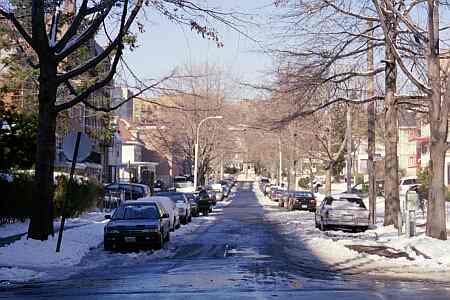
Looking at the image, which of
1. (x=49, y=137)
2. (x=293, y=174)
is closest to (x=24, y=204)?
(x=49, y=137)

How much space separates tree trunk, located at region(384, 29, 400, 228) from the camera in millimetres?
29062

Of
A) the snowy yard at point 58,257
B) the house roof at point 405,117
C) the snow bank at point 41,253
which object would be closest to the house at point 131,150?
the house roof at point 405,117

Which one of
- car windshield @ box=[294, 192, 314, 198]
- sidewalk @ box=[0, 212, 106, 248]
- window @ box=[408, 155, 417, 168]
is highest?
window @ box=[408, 155, 417, 168]

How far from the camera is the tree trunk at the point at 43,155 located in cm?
2081

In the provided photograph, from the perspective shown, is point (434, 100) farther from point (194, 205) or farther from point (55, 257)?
point (194, 205)

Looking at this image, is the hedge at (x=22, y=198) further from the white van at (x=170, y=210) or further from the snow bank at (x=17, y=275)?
the snow bank at (x=17, y=275)

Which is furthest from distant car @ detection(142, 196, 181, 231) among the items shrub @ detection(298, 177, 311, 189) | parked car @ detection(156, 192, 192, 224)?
shrub @ detection(298, 177, 311, 189)

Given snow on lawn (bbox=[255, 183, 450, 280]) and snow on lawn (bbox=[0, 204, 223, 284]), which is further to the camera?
snow on lawn (bbox=[255, 183, 450, 280])

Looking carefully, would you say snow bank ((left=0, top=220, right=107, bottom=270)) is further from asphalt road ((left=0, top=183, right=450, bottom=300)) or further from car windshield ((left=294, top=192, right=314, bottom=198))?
car windshield ((left=294, top=192, right=314, bottom=198))

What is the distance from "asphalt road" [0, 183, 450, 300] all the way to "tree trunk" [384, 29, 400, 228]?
30.6 ft

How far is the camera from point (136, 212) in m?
24.1

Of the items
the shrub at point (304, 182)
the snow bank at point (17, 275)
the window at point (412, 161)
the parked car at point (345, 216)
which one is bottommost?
the snow bank at point (17, 275)

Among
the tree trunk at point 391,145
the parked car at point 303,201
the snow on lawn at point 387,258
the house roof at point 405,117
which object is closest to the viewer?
the snow on lawn at point 387,258

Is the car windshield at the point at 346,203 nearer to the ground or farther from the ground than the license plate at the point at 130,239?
farther from the ground
